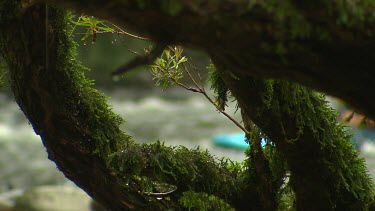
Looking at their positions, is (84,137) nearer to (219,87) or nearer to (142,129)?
(219,87)

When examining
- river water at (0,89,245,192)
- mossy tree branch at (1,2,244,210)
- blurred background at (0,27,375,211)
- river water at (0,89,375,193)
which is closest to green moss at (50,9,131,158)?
mossy tree branch at (1,2,244,210)

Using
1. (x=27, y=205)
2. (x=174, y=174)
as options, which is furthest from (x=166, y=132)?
(x=174, y=174)

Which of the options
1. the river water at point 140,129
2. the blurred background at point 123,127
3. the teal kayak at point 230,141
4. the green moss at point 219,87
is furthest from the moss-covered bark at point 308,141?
the teal kayak at point 230,141

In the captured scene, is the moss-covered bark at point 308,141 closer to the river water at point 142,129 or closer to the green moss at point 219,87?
the green moss at point 219,87

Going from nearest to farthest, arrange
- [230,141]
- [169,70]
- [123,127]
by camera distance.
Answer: [169,70]
[230,141]
[123,127]

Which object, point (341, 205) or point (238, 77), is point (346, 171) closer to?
point (341, 205)

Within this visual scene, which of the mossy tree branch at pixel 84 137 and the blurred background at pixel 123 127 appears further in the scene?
the blurred background at pixel 123 127

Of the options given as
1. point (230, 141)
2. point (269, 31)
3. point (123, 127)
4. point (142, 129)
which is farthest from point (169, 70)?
point (142, 129)

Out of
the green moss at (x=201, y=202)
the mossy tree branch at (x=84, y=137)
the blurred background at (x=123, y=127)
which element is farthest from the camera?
the blurred background at (x=123, y=127)
